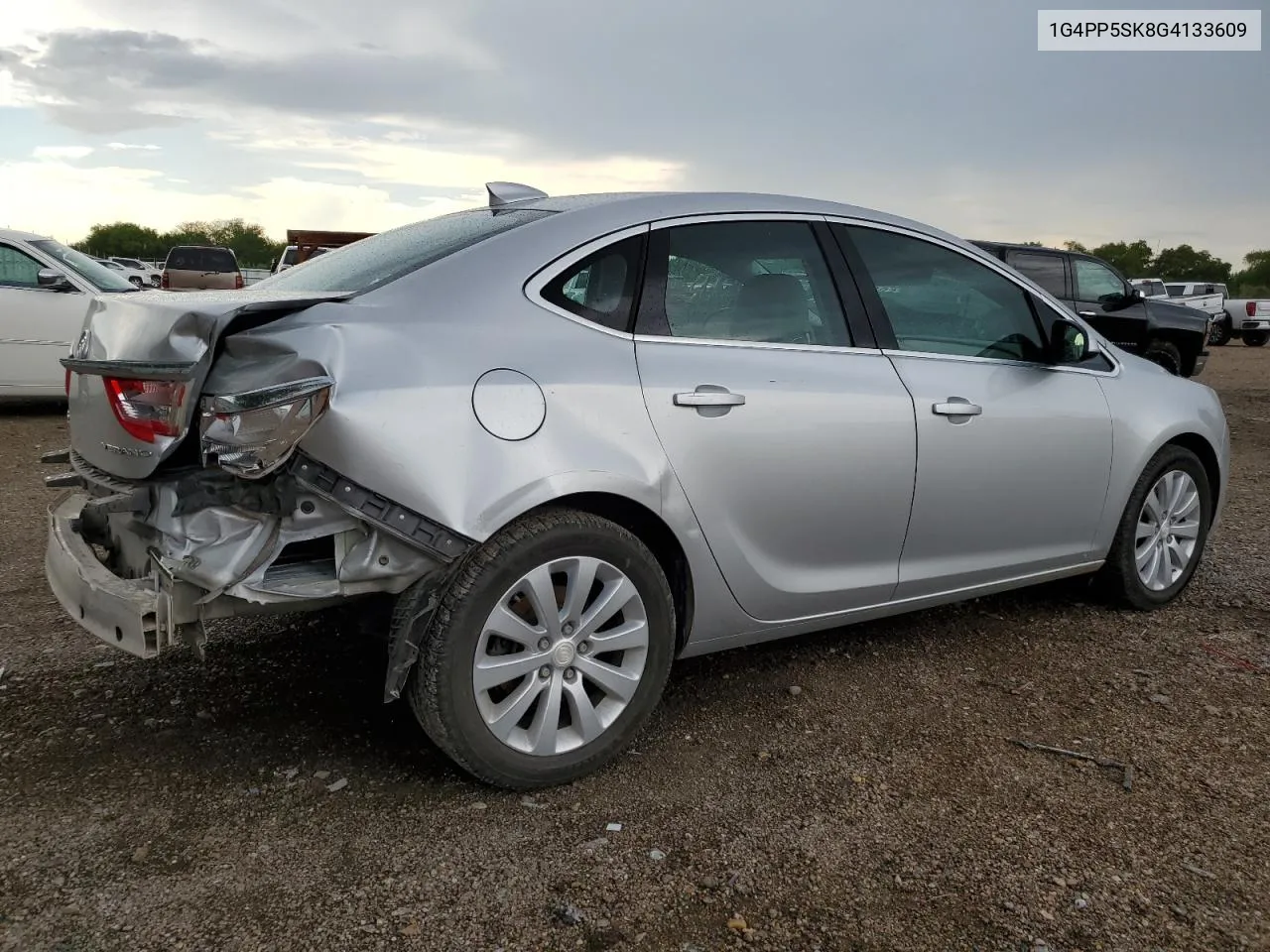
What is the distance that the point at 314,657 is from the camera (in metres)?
3.83

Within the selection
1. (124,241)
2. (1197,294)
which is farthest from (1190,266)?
(124,241)

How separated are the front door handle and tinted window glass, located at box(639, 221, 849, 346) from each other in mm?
419

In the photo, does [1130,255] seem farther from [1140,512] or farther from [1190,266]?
[1140,512]

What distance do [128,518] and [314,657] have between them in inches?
48.6

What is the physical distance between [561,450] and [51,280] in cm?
849

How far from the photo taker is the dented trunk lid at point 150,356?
259 centimetres

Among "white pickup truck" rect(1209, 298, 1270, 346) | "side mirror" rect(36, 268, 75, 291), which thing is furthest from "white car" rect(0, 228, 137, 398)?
"white pickup truck" rect(1209, 298, 1270, 346)

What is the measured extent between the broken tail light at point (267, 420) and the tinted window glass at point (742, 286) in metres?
0.98

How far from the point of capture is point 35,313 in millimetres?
9430

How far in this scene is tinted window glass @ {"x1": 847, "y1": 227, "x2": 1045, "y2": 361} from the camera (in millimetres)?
3658

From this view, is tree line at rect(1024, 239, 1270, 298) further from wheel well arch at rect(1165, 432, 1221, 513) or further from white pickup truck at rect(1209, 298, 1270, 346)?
wheel well arch at rect(1165, 432, 1221, 513)

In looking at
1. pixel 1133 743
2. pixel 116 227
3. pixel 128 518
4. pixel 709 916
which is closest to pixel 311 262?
pixel 128 518

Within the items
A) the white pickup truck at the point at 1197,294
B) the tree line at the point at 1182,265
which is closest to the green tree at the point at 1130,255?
the tree line at the point at 1182,265

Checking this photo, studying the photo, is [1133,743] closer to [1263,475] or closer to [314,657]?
[314,657]
